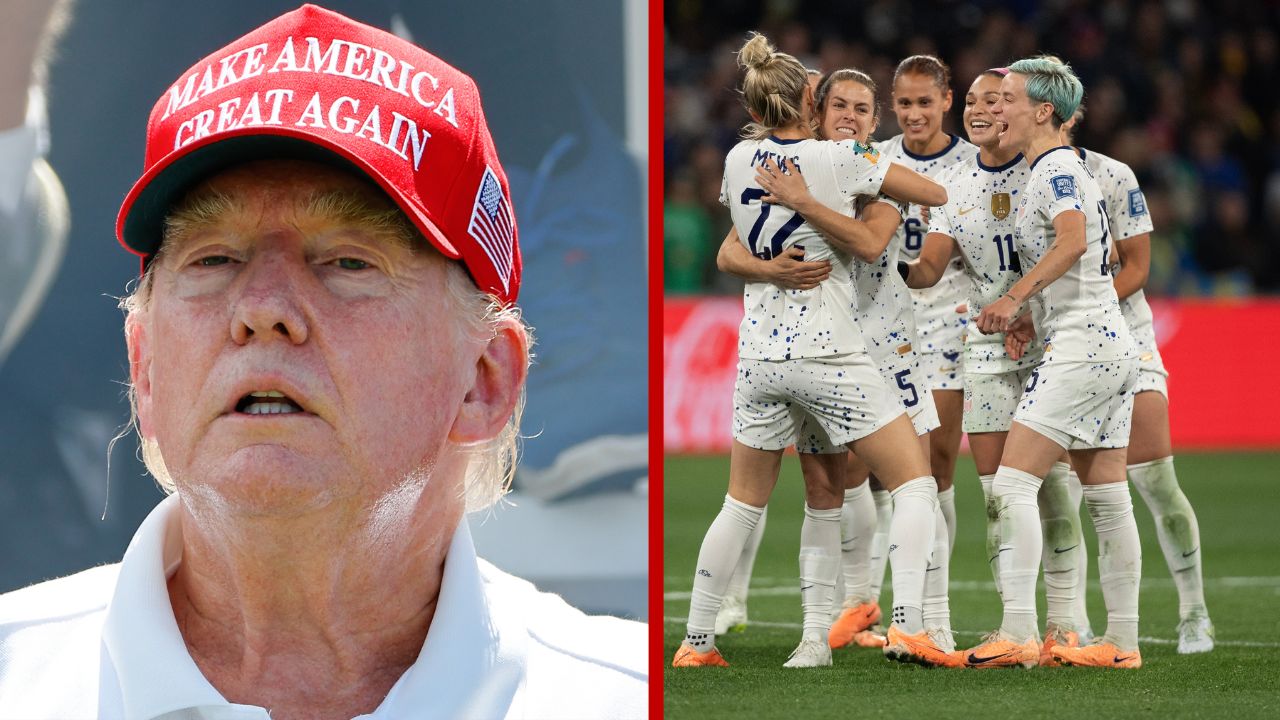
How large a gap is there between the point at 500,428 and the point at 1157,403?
409cm

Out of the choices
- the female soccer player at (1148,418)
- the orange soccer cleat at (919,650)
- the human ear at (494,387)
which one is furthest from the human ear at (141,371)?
the female soccer player at (1148,418)

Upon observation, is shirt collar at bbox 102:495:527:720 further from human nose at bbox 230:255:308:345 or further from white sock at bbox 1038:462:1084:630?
white sock at bbox 1038:462:1084:630

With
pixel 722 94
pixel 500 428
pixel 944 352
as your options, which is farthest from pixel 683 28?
pixel 500 428

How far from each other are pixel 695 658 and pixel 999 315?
1.51m

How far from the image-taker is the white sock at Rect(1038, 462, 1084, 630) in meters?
5.50

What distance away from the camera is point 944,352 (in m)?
6.27

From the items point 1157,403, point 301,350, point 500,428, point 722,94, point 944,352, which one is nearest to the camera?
point 301,350

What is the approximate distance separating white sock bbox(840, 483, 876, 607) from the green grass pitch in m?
0.30

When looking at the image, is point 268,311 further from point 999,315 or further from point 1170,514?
point 1170,514

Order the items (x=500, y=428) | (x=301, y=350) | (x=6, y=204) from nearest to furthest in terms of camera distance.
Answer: (x=301, y=350) < (x=500, y=428) < (x=6, y=204)

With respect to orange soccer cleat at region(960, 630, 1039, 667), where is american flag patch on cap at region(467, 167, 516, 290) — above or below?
above

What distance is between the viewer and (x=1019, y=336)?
18.5ft

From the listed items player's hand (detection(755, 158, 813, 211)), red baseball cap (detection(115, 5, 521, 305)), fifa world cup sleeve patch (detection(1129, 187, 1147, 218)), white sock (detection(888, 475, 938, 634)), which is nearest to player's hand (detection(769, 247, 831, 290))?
player's hand (detection(755, 158, 813, 211))

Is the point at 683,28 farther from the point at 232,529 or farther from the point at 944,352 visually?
the point at 232,529
